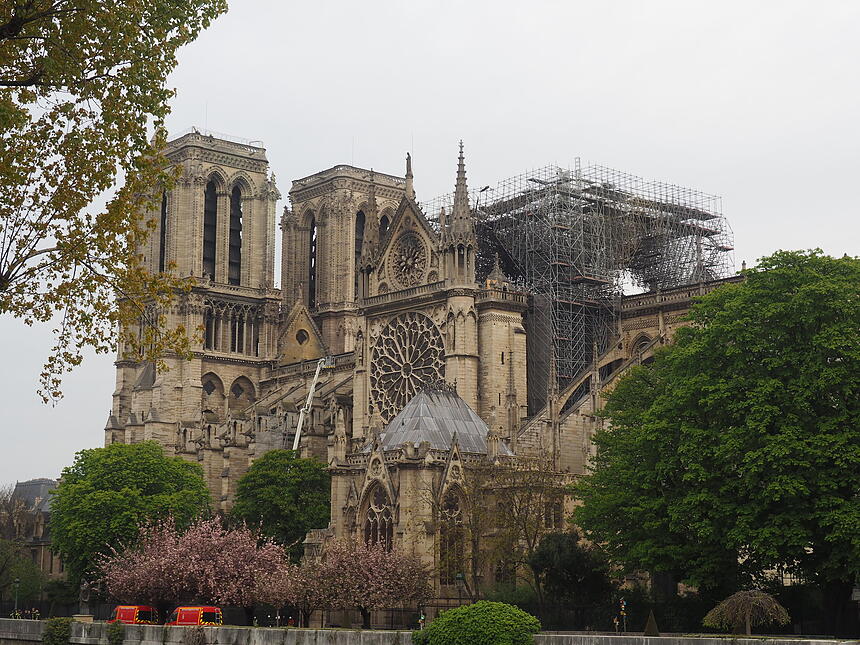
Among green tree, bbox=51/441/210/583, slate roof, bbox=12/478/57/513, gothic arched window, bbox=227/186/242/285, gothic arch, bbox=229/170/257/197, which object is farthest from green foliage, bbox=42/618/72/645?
slate roof, bbox=12/478/57/513

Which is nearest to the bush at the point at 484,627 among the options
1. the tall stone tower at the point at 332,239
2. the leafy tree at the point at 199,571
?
the leafy tree at the point at 199,571

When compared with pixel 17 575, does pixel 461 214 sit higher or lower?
higher

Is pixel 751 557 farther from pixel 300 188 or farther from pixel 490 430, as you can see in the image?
pixel 300 188

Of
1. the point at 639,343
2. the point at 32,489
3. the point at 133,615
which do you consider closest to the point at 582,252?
the point at 639,343

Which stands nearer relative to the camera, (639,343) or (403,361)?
(639,343)

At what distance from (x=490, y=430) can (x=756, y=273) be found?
1520cm

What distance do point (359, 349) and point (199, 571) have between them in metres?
19.9

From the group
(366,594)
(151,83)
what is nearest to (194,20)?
(151,83)

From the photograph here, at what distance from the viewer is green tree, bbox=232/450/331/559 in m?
62.0

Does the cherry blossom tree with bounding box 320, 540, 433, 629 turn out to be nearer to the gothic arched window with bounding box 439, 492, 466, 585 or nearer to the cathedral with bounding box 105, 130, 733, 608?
the gothic arched window with bounding box 439, 492, 466, 585

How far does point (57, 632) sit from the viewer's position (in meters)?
40.5

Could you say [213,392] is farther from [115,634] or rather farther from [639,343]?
[115,634]

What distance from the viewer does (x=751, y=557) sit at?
3519 centimetres

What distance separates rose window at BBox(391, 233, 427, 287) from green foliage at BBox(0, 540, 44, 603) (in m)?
25.6
